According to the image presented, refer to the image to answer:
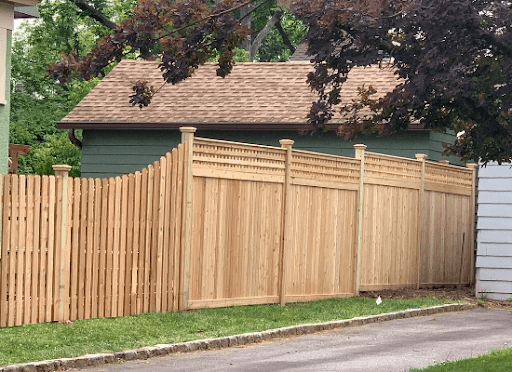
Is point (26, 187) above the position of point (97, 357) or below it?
above

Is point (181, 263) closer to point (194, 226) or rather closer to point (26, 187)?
point (194, 226)

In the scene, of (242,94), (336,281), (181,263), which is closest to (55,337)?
(181,263)

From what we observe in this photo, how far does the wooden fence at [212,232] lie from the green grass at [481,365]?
429 centimetres

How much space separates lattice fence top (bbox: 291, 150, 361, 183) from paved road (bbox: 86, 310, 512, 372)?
8.15ft

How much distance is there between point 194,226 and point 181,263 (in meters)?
0.50

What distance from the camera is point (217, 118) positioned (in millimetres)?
22938

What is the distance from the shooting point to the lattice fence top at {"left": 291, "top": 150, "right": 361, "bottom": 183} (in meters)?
15.7

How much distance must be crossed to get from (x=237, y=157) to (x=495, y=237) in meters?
6.12

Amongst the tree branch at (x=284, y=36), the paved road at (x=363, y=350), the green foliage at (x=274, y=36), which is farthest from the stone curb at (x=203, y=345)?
the tree branch at (x=284, y=36)

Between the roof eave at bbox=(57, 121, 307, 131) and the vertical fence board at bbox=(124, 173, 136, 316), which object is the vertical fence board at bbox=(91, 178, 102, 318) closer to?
the vertical fence board at bbox=(124, 173, 136, 316)

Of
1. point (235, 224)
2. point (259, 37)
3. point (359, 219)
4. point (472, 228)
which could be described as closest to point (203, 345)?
point (235, 224)

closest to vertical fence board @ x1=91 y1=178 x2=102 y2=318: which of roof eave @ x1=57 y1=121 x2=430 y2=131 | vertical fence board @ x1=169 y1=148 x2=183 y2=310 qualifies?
vertical fence board @ x1=169 y1=148 x2=183 y2=310

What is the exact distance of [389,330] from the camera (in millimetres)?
13859

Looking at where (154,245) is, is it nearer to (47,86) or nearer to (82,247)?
(82,247)
